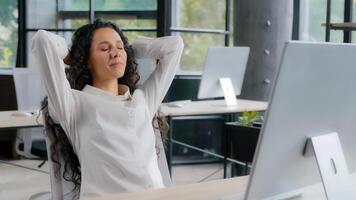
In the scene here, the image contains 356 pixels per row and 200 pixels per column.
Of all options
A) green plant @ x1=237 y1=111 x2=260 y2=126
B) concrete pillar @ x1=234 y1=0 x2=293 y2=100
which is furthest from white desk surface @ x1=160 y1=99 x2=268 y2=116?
concrete pillar @ x1=234 y1=0 x2=293 y2=100

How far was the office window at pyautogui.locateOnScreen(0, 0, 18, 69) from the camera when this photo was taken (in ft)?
19.4

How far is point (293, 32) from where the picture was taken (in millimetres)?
5102

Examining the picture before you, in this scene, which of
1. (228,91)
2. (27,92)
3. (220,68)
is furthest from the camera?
(228,91)

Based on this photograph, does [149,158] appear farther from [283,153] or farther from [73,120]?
[283,153]

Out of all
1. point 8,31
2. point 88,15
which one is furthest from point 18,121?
point 8,31

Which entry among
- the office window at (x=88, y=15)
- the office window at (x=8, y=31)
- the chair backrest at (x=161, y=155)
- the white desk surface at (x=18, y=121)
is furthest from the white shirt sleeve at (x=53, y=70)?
the office window at (x=8, y=31)

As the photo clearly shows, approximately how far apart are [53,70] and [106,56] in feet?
0.66

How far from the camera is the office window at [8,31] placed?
19.4 ft

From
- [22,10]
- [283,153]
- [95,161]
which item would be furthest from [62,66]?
[22,10]

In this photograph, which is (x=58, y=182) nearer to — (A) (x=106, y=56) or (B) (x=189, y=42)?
(A) (x=106, y=56)

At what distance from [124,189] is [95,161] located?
126mm

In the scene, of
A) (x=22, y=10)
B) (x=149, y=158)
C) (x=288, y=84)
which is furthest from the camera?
(x=22, y=10)

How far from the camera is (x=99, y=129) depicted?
1.71m

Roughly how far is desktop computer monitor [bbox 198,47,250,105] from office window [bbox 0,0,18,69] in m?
2.82
